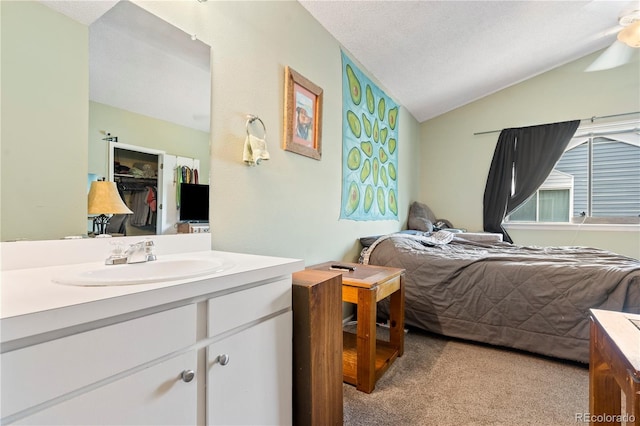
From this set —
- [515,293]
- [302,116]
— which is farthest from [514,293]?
[302,116]

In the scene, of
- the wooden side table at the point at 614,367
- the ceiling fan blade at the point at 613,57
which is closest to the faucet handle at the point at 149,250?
the wooden side table at the point at 614,367

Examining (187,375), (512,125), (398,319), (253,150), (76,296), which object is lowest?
(398,319)

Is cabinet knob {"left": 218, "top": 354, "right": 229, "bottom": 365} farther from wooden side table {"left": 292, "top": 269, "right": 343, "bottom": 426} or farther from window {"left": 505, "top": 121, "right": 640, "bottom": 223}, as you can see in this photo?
window {"left": 505, "top": 121, "right": 640, "bottom": 223}

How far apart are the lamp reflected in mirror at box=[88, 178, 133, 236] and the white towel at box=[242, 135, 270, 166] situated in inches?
23.8

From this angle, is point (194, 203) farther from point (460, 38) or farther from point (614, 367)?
point (460, 38)

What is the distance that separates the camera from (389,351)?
1.95 metres

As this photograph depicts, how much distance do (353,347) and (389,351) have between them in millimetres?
238

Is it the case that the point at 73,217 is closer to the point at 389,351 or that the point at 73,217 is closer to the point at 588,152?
the point at 389,351

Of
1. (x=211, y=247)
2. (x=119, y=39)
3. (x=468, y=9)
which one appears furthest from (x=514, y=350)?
(x=119, y=39)

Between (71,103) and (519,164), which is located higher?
(519,164)

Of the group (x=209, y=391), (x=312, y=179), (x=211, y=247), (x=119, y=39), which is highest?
(x=119, y=39)

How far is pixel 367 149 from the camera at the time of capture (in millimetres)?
2904

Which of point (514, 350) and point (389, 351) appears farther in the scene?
point (514, 350)

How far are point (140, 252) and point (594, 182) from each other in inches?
192
